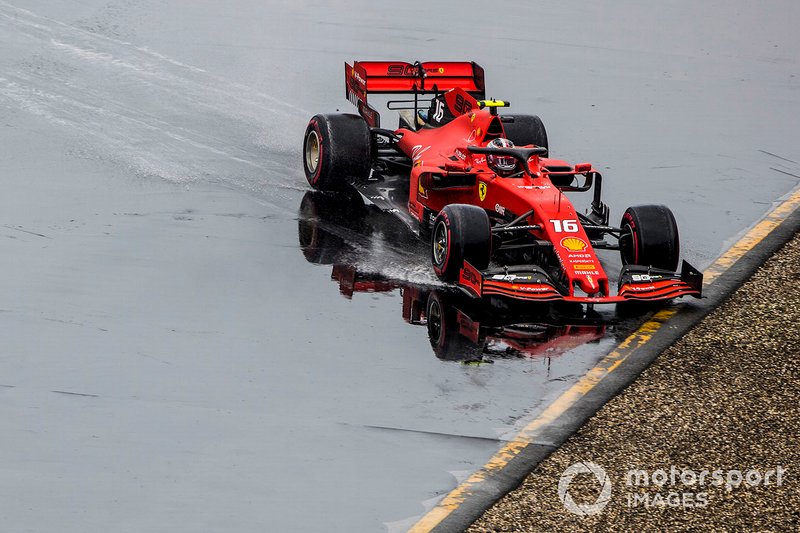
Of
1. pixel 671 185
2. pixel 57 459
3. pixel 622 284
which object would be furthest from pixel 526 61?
pixel 57 459

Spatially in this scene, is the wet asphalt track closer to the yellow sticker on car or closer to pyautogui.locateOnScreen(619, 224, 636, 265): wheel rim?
pyautogui.locateOnScreen(619, 224, 636, 265): wheel rim

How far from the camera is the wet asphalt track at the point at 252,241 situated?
29.1ft

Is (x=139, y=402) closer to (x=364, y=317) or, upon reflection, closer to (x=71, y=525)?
(x=71, y=525)

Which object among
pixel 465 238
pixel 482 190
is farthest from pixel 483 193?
pixel 465 238

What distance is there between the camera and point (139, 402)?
9.77 m

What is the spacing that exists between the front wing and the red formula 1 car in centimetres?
1

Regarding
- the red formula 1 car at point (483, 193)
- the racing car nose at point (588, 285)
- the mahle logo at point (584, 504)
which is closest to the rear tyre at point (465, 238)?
the red formula 1 car at point (483, 193)

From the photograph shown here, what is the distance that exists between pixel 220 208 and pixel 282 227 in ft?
2.77

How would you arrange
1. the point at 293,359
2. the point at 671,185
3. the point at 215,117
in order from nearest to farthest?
1. the point at 293,359
2. the point at 671,185
3. the point at 215,117

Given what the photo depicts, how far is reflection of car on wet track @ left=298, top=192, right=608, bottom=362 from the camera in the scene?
36.6 feet

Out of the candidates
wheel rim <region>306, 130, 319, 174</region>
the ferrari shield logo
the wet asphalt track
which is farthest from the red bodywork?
wheel rim <region>306, 130, 319, 174</region>

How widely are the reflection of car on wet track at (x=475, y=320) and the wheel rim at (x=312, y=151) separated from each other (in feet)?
7.78

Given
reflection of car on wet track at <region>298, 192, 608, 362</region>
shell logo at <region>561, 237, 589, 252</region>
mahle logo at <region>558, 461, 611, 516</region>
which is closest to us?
mahle logo at <region>558, 461, 611, 516</region>

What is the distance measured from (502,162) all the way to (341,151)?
7.45 feet
